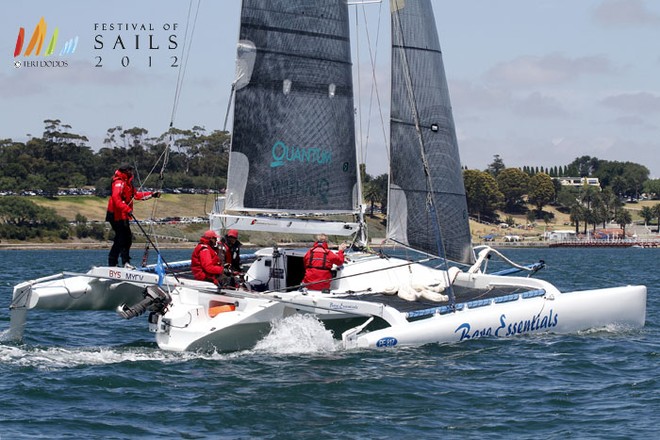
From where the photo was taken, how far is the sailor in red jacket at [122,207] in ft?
51.6

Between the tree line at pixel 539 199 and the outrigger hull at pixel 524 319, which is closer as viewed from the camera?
the outrigger hull at pixel 524 319

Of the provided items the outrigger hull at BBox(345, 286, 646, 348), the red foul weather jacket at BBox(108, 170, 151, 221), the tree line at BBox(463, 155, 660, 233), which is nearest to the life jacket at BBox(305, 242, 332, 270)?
the outrigger hull at BBox(345, 286, 646, 348)

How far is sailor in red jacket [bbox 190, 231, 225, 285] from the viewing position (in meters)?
15.6

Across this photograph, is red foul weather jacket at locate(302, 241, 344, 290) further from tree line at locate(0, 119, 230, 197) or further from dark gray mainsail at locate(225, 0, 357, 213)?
tree line at locate(0, 119, 230, 197)

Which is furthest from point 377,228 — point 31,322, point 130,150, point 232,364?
point 232,364

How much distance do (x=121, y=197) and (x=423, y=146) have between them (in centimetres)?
616

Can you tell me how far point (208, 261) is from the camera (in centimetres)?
1570

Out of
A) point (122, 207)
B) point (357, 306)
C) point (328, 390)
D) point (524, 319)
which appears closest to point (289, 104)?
point (122, 207)

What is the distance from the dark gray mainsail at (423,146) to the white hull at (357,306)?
3.57 ft

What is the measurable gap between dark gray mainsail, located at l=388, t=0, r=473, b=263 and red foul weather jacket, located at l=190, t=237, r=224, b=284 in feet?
15.8

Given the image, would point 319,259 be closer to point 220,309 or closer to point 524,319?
point 220,309

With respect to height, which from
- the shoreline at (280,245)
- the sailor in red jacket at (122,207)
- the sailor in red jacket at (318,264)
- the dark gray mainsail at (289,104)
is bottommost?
the shoreline at (280,245)

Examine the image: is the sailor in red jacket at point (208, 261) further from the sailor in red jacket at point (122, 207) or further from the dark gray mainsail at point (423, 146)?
the dark gray mainsail at point (423, 146)

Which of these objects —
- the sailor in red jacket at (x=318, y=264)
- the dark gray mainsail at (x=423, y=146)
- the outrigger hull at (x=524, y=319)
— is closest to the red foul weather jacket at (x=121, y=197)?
the sailor in red jacket at (x=318, y=264)
